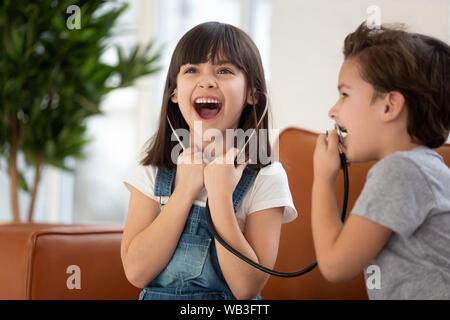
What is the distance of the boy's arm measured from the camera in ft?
2.12

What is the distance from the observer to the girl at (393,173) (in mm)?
647

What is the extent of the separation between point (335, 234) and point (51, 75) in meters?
1.75

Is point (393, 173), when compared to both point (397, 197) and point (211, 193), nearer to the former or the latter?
point (397, 197)

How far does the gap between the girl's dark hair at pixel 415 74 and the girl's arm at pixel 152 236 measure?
0.35 metres

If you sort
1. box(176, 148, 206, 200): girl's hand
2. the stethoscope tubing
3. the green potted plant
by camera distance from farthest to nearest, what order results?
1. the green potted plant
2. box(176, 148, 206, 200): girl's hand
3. the stethoscope tubing

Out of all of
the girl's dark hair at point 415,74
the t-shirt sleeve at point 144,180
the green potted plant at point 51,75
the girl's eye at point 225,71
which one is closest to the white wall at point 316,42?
the girl's dark hair at point 415,74

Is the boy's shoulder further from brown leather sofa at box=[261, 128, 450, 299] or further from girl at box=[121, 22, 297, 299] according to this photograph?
girl at box=[121, 22, 297, 299]

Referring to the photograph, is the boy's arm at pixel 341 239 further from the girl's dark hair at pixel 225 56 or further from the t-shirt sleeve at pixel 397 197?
the girl's dark hair at pixel 225 56

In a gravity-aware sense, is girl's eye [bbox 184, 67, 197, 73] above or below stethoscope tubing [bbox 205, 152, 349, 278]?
above

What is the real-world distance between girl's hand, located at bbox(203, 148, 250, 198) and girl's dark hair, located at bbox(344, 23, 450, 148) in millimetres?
251

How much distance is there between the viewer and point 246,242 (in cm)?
83

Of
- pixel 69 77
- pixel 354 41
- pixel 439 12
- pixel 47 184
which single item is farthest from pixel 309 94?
pixel 47 184

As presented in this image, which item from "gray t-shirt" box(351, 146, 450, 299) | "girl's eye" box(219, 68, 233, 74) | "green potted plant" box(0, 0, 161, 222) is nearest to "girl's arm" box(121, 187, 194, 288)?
"girl's eye" box(219, 68, 233, 74)
